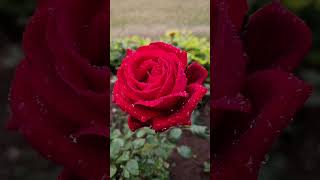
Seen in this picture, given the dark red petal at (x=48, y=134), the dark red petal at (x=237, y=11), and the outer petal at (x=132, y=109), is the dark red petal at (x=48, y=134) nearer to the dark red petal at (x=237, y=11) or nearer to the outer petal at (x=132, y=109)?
the outer petal at (x=132, y=109)

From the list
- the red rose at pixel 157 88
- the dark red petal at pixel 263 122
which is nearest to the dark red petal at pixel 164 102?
the red rose at pixel 157 88

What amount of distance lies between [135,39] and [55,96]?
0.39 feet

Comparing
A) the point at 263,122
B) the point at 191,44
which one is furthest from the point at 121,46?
the point at 263,122

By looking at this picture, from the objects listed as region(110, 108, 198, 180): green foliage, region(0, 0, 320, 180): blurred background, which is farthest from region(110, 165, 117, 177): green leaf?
region(0, 0, 320, 180): blurred background

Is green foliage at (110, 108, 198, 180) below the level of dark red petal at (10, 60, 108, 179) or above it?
below

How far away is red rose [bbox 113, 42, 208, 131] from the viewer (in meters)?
0.91

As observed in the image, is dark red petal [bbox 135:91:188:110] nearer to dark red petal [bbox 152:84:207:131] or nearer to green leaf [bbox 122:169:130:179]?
dark red petal [bbox 152:84:207:131]

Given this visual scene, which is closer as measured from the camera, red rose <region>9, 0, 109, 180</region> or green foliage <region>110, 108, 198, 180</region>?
red rose <region>9, 0, 109, 180</region>

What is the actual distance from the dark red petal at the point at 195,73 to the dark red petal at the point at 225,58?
0.02 meters

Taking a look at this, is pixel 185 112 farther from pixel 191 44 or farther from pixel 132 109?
pixel 191 44

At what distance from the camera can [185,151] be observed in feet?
3.54

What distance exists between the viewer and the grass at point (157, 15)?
93cm

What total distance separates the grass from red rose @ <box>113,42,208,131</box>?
1.1 inches

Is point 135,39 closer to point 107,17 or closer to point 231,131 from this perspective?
point 107,17
